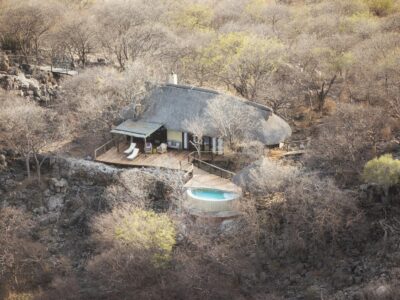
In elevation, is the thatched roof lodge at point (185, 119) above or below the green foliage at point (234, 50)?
below

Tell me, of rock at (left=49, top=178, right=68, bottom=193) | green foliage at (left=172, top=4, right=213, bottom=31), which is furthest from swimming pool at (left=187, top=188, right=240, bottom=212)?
green foliage at (left=172, top=4, right=213, bottom=31)

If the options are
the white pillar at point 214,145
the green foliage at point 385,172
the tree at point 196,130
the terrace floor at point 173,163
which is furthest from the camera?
the white pillar at point 214,145

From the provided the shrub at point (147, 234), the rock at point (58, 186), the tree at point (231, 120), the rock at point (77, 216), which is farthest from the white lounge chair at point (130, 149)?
the shrub at point (147, 234)

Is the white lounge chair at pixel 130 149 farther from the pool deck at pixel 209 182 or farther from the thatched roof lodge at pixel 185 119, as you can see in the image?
the pool deck at pixel 209 182

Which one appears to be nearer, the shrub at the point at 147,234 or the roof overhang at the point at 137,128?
the shrub at the point at 147,234

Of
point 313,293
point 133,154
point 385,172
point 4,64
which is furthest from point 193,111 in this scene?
point 4,64

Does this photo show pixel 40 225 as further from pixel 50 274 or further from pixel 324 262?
pixel 324 262

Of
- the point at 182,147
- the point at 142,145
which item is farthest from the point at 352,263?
the point at 142,145

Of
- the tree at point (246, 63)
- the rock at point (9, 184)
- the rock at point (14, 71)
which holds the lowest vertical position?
the rock at point (9, 184)
